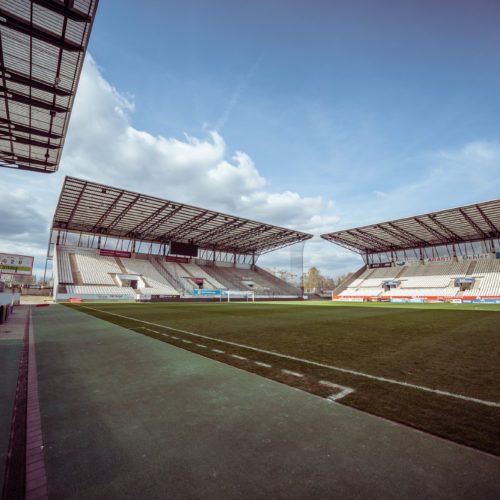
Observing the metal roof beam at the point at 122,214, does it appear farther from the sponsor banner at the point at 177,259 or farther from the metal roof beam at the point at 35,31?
the metal roof beam at the point at 35,31

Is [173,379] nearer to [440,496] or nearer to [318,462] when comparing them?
[318,462]

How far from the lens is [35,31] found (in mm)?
10578

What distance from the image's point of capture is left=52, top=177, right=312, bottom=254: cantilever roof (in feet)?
127

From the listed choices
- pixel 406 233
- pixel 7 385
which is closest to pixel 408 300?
pixel 406 233

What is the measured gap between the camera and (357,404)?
142 inches

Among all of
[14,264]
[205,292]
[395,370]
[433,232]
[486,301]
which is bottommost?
[486,301]

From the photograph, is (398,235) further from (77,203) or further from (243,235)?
(77,203)

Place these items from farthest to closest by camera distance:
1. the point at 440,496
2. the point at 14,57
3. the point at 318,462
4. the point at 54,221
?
the point at 54,221 → the point at 14,57 → the point at 318,462 → the point at 440,496

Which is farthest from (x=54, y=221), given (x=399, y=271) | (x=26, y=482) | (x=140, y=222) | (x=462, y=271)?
(x=462, y=271)

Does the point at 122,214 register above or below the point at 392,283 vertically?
above

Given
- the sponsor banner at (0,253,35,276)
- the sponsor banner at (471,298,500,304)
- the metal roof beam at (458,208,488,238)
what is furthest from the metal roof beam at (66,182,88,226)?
the sponsor banner at (471,298,500,304)

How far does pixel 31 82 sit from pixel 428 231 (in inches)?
2256

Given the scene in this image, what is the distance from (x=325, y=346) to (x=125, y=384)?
5.21 meters

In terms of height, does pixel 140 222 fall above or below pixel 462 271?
above
